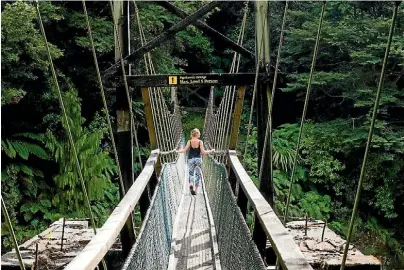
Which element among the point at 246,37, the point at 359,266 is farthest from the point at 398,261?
the point at 246,37

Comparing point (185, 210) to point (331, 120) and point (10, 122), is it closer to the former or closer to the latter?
point (10, 122)

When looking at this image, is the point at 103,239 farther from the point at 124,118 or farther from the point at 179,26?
the point at 179,26

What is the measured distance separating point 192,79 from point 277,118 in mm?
9091

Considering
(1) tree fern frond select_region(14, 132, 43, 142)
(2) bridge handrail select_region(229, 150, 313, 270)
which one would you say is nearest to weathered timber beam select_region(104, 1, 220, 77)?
(2) bridge handrail select_region(229, 150, 313, 270)

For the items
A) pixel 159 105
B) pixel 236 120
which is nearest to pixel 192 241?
pixel 236 120

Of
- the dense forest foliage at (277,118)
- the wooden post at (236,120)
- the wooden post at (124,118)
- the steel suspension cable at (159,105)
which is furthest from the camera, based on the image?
the dense forest foliage at (277,118)

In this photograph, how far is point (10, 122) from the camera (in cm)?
691

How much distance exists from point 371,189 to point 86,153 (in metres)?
5.01

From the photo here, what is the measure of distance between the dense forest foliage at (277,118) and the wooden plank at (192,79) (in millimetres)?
2301

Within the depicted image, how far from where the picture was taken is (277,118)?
Result: 41.3 ft

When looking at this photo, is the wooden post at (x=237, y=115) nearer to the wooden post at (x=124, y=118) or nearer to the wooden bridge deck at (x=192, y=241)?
the wooden bridge deck at (x=192, y=241)

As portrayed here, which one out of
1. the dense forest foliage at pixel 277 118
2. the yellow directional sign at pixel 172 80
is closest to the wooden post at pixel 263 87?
the yellow directional sign at pixel 172 80

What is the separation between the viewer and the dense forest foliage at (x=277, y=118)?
640cm

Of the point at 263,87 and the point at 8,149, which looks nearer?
the point at 263,87
